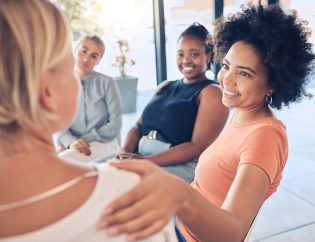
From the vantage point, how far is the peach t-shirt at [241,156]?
3.79ft

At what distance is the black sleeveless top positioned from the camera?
2.03m

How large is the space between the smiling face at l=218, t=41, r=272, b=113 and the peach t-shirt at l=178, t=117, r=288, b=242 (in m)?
0.11

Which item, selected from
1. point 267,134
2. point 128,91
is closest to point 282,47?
point 267,134

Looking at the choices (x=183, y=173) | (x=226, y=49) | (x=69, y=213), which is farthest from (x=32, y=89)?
(x=183, y=173)

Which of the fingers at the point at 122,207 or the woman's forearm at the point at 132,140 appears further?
the woman's forearm at the point at 132,140

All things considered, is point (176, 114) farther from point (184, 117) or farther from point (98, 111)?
point (98, 111)

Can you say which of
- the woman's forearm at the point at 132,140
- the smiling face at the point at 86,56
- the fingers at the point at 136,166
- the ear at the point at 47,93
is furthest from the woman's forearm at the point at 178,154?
the ear at the point at 47,93

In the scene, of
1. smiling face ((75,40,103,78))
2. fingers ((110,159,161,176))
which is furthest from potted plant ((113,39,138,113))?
fingers ((110,159,161,176))

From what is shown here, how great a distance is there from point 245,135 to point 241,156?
0.34 ft

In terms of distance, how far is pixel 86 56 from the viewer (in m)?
2.72

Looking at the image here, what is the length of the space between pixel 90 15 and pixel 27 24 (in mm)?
4936

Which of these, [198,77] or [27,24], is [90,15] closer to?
[198,77]

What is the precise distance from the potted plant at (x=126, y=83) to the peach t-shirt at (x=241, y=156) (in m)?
4.41

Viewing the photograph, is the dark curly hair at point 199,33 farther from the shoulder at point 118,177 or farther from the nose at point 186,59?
the shoulder at point 118,177
